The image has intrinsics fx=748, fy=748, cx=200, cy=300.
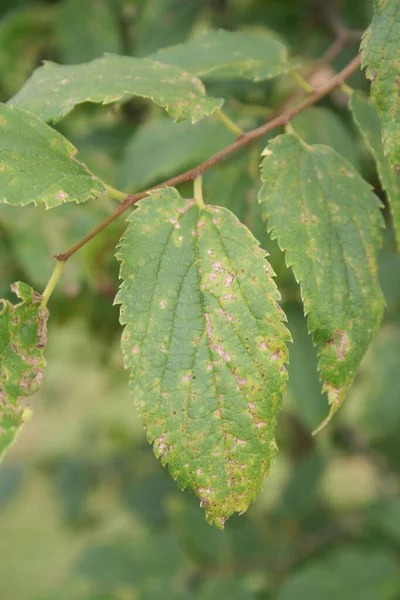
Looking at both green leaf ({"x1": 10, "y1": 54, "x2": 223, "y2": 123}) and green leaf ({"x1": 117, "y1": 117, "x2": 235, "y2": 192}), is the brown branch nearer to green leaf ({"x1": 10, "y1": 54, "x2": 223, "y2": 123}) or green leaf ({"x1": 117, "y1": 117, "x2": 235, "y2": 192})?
green leaf ({"x1": 10, "y1": 54, "x2": 223, "y2": 123})

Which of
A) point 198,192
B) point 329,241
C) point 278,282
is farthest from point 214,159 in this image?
point 278,282

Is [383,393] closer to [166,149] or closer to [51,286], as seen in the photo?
[166,149]

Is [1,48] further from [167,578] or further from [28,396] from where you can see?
[167,578]

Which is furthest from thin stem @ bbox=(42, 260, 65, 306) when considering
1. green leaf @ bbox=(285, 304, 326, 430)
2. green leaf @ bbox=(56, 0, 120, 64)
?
green leaf @ bbox=(56, 0, 120, 64)

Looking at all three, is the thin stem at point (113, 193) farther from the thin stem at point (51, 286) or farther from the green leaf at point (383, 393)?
the green leaf at point (383, 393)

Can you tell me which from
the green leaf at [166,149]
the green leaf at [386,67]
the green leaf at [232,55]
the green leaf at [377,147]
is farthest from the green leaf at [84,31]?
the green leaf at [386,67]
